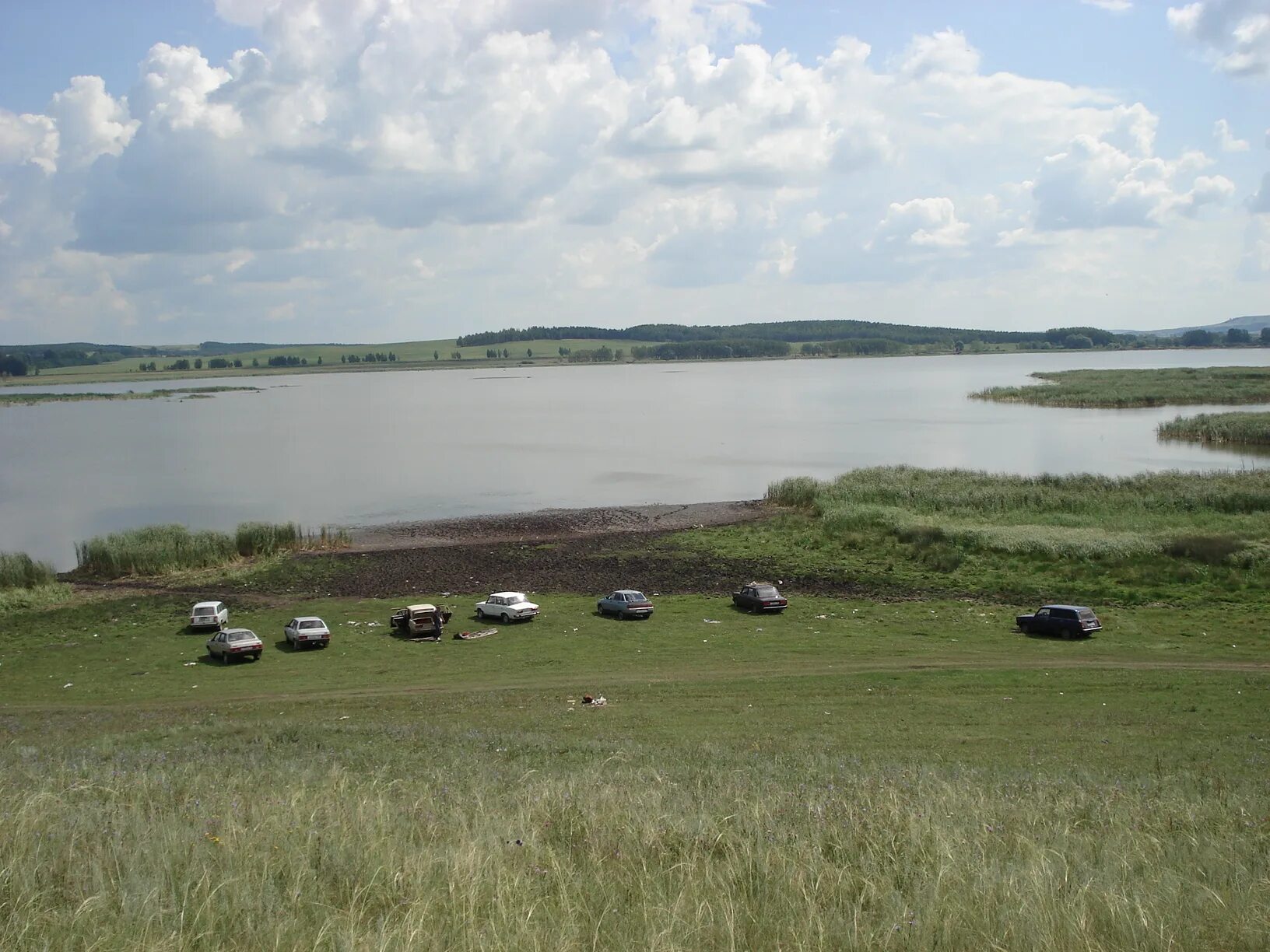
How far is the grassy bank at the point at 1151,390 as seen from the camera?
12307 cm

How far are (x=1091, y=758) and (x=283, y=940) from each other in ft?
47.9

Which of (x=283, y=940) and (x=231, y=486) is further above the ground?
(x=283, y=940)

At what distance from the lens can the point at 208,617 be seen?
107 ft

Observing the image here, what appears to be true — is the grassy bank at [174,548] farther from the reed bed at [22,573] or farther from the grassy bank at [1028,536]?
the grassy bank at [1028,536]

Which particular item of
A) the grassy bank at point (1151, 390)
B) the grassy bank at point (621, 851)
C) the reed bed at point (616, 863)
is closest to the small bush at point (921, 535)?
the grassy bank at point (621, 851)

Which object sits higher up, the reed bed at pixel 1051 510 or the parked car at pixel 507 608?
the reed bed at pixel 1051 510

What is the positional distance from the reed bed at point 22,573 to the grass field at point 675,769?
2852mm

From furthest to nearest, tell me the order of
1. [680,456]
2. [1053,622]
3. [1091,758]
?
[680,456] → [1053,622] → [1091,758]

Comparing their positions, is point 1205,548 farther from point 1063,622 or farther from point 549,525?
point 549,525

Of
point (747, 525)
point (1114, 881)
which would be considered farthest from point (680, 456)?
point (1114, 881)

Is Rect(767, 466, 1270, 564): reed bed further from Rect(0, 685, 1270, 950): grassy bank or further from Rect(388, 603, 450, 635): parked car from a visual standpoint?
Rect(0, 685, 1270, 950): grassy bank

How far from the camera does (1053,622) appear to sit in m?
28.3

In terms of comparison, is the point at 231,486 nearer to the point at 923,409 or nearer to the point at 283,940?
the point at 283,940

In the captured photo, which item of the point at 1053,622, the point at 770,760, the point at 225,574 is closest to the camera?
the point at 770,760
